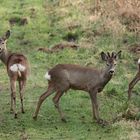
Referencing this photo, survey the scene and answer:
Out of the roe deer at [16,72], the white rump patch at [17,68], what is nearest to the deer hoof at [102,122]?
the roe deer at [16,72]

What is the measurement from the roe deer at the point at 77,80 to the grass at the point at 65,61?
1.36ft

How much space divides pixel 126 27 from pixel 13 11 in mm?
5206

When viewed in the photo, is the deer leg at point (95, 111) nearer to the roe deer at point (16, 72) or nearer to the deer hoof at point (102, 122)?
the deer hoof at point (102, 122)

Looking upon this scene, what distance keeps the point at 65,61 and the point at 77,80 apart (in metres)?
4.69

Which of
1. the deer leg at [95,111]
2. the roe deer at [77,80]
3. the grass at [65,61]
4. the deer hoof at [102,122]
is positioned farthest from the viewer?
the roe deer at [77,80]

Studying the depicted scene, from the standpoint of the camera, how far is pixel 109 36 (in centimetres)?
1733

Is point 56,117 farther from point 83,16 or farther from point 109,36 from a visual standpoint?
point 83,16

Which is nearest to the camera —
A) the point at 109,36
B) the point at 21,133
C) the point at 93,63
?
the point at 21,133

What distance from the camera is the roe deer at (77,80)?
10773mm

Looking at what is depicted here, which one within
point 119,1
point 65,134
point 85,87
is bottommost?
point 65,134

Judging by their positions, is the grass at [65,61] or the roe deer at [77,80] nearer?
the grass at [65,61]

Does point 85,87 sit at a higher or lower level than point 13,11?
lower

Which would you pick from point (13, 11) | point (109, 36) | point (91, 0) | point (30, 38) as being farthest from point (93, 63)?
point (13, 11)

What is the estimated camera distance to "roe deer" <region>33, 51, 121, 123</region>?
1077 centimetres
